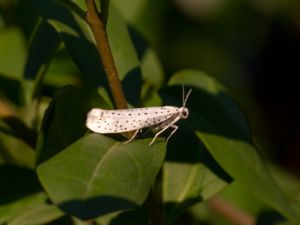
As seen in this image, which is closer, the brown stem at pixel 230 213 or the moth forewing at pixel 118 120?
the moth forewing at pixel 118 120

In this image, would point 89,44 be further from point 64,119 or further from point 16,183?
point 16,183

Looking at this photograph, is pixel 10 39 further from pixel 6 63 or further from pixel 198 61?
pixel 198 61

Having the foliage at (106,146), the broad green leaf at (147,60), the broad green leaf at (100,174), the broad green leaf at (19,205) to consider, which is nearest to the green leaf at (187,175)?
the foliage at (106,146)

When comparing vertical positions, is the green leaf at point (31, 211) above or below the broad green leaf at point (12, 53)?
below

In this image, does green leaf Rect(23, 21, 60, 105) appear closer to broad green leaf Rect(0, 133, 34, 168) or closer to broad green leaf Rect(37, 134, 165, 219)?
broad green leaf Rect(0, 133, 34, 168)

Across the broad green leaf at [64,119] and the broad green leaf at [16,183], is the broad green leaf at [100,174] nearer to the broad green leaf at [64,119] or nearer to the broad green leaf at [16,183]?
the broad green leaf at [64,119]

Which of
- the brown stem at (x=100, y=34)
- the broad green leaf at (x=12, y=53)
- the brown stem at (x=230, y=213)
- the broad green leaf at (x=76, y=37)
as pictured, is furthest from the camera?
the brown stem at (x=230, y=213)

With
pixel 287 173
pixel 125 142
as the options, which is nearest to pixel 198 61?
pixel 287 173

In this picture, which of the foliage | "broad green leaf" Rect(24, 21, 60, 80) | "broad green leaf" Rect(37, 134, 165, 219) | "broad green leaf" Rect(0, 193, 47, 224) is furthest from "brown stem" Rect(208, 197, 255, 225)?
"broad green leaf" Rect(37, 134, 165, 219)

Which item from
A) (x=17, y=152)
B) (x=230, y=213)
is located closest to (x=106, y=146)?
(x=17, y=152)
